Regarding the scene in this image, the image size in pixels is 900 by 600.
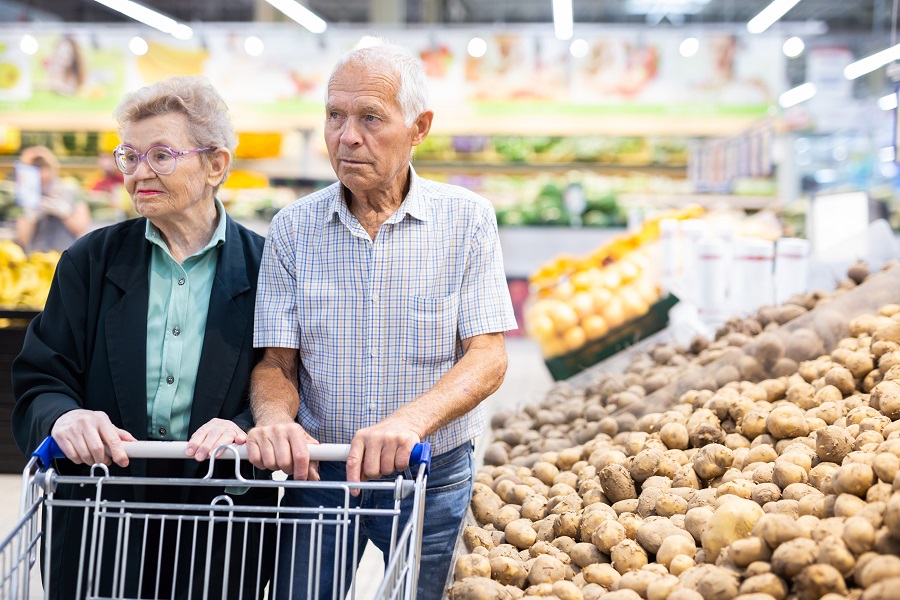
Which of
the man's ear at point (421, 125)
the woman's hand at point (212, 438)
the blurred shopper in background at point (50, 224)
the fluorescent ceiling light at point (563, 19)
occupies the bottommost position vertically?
the woman's hand at point (212, 438)

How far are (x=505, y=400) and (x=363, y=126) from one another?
11.1 ft

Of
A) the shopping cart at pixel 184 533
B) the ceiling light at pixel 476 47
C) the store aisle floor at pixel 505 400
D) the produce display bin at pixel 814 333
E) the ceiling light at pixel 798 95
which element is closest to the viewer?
the shopping cart at pixel 184 533

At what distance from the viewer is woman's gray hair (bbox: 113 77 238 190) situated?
1.76 meters

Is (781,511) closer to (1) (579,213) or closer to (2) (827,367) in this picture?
(2) (827,367)

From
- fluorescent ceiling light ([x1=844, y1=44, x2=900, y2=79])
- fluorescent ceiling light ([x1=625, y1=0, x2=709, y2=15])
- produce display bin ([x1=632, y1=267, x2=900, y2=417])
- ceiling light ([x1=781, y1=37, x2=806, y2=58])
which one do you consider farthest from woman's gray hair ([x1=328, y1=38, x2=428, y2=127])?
fluorescent ceiling light ([x1=625, y1=0, x2=709, y2=15])

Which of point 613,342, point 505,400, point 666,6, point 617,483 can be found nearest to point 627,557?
point 617,483

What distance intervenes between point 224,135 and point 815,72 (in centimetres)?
1617

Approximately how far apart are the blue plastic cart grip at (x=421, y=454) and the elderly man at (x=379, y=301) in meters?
0.21

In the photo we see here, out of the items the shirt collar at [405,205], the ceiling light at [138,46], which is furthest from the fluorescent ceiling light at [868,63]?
the shirt collar at [405,205]

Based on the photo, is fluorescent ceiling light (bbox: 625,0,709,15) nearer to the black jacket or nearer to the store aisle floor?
the store aisle floor

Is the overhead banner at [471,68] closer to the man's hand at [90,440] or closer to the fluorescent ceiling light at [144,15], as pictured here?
the fluorescent ceiling light at [144,15]

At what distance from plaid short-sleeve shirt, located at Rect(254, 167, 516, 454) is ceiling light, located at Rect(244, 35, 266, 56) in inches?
303

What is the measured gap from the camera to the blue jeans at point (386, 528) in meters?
1.83

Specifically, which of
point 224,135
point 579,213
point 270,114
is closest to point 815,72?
point 579,213
